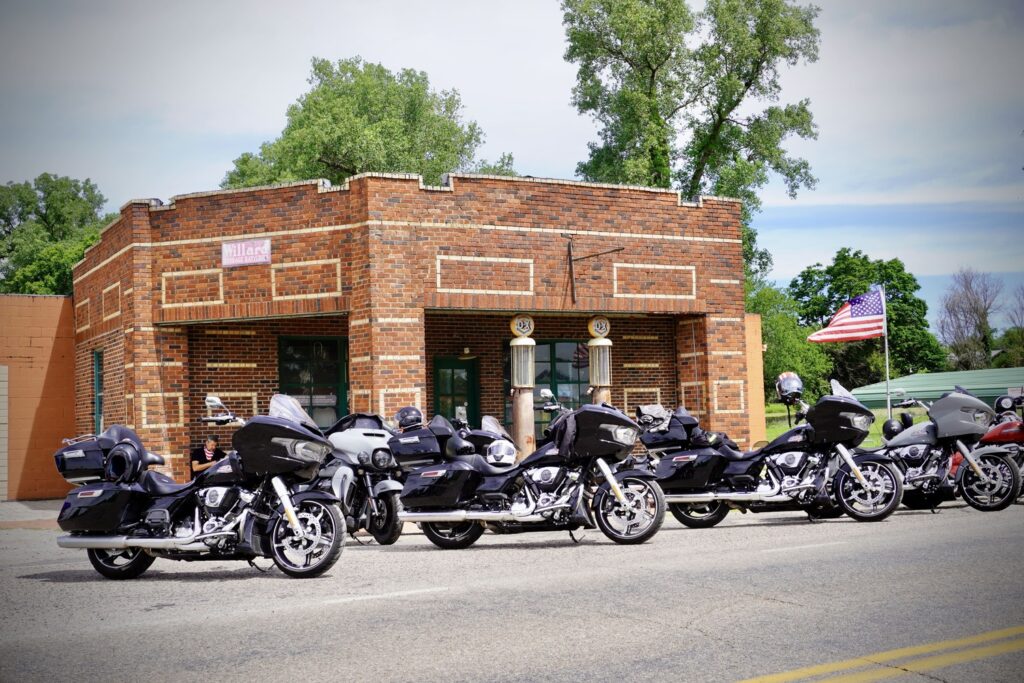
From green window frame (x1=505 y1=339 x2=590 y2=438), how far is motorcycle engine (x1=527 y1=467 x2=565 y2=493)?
10.9 metres

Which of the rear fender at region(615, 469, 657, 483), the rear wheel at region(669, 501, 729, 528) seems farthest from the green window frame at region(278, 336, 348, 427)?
the rear fender at region(615, 469, 657, 483)

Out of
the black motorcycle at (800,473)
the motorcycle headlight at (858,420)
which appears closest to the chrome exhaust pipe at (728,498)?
the black motorcycle at (800,473)

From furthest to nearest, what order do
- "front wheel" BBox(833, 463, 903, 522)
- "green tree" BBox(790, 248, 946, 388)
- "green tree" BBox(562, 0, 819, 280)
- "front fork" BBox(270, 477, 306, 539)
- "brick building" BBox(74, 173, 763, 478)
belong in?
"green tree" BBox(790, 248, 946, 388) < "green tree" BBox(562, 0, 819, 280) < "brick building" BBox(74, 173, 763, 478) < "front wheel" BBox(833, 463, 903, 522) < "front fork" BBox(270, 477, 306, 539)

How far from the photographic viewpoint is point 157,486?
934 cm

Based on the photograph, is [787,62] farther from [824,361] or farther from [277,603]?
[277,603]

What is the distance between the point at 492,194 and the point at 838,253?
5869 cm

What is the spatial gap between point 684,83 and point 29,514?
1088 inches

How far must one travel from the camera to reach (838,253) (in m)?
73.6

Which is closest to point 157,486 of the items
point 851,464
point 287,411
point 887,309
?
point 287,411

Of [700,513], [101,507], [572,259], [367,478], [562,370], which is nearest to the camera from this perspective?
[101,507]

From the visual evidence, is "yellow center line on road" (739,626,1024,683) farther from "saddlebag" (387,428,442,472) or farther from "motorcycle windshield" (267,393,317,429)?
"saddlebag" (387,428,442,472)

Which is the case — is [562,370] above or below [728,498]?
above

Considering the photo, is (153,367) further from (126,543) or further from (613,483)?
(613,483)

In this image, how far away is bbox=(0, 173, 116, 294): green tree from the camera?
46.6 m
